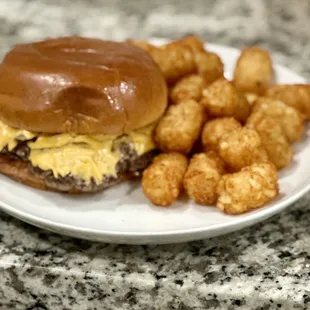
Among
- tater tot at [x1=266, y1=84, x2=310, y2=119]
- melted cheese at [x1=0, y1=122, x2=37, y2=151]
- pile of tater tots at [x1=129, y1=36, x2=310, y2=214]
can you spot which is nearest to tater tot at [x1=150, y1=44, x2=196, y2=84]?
pile of tater tots at [x1=129, y1=36, x2=310, y2=214]

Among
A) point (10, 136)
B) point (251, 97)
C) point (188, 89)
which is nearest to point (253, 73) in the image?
point (251, 97)

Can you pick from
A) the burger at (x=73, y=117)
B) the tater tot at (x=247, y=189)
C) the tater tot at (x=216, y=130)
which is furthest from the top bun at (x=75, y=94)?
the tater tot at (x=247, y=189)

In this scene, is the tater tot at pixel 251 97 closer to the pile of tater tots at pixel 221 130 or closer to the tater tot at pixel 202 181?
the pile of tater tots at pixel 221 130

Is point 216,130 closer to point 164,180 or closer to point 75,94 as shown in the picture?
point 164,180

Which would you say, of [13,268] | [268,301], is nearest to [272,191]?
[268,301]

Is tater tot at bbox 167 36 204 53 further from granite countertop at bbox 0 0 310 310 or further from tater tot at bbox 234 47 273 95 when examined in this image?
granite countertop at bbox 0 0 310 310

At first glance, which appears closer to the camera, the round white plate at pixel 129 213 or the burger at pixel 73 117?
the round white plate at pixel 129 213

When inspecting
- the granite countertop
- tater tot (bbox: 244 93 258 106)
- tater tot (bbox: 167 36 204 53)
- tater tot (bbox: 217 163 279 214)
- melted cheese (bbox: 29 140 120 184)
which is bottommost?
the granite countertop
